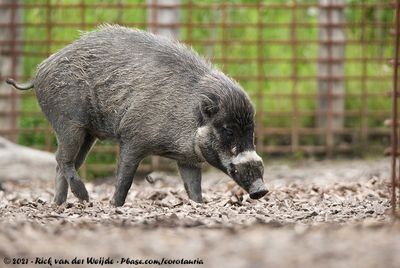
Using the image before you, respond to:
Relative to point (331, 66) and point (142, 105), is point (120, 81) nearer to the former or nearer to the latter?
point (142, 105)

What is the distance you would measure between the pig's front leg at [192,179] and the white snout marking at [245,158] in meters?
0.59

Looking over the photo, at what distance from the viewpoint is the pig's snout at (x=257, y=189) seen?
7035 mm

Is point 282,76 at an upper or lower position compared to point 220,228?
lower

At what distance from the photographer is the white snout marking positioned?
7160 mm

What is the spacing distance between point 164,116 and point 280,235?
298cm

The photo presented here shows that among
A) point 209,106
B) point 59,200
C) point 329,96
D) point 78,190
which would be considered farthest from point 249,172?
point 329,96

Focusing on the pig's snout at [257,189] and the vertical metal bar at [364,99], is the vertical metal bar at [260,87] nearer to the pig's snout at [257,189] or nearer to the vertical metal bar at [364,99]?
the vertical metal bar at [364,99]

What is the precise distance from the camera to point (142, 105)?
24.7ft

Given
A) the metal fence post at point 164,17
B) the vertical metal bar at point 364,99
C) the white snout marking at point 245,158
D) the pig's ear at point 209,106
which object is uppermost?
the metal fence post at point 164,17

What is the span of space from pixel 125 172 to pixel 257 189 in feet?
3.67

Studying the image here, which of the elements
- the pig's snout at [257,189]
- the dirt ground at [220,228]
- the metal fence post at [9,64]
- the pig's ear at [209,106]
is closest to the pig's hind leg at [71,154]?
the dirt ground at [220,228]

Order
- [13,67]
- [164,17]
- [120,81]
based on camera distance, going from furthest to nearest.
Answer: [164,17]
[13,67]
[120,81]

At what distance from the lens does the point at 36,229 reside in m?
5.21

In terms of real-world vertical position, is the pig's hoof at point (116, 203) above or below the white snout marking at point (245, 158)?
below
